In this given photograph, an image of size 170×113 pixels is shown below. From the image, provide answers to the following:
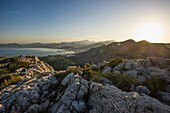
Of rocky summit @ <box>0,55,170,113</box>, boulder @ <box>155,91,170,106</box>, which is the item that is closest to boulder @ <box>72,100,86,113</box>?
rocky summit @ <box>0,55,170,113</box>

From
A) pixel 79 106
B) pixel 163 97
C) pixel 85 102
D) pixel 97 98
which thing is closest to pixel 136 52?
pixel 163 97

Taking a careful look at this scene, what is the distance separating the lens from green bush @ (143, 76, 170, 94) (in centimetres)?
579

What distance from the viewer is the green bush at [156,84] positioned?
5790 mm

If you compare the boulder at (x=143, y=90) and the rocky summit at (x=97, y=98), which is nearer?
the rocky summit at (x=97, y=98)

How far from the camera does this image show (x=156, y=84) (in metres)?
6.12

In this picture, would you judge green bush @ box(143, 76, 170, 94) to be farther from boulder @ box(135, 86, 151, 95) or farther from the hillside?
the hillside

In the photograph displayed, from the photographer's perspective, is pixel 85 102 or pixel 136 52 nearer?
pixel 85 102

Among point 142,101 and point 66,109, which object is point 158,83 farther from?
point 66,109

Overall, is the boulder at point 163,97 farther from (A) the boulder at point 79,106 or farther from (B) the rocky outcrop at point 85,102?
(A) the boulder at point 79,106

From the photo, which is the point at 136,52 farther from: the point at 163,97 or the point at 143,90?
the point at 143,90

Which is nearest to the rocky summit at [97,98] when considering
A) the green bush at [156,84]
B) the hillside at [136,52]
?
the green bush at [156,84]

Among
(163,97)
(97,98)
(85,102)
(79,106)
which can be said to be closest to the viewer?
(79,106)

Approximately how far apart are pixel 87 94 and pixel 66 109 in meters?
1.71

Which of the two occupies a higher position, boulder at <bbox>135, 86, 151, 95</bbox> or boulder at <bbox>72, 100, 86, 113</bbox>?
boulder at <bbox>135, 86, 151, 95</bbox>
